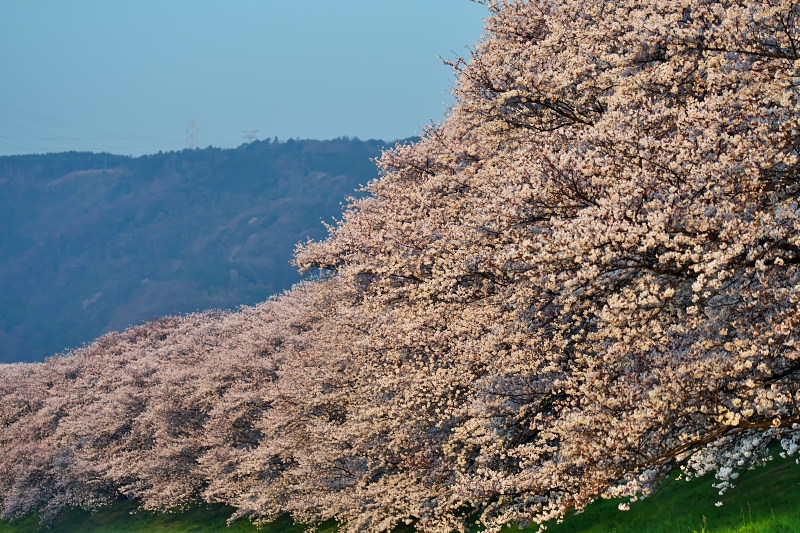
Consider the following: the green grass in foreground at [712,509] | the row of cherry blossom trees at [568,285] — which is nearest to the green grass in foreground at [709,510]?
the green grass in foreground at [712,509]

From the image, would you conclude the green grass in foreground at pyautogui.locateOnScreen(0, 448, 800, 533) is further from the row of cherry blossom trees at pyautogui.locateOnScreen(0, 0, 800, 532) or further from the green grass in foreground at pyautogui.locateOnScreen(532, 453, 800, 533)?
the row of cherry blossom trees at pyautogui.locateOnScreen(0, 0, 800, 532)

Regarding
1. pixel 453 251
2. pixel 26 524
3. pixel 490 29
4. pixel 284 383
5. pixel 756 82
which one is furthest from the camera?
pixel 26 524

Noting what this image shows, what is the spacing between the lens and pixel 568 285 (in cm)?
1087

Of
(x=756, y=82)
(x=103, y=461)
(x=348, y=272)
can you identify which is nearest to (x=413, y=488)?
(x=348, y=272)

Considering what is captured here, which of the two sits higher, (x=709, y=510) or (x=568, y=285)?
(x=568, y=285)

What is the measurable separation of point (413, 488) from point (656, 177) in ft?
46.7

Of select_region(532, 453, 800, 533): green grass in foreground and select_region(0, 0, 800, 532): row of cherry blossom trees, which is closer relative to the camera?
select_region(0, 0, 800, 532): row of cherry blossom trees

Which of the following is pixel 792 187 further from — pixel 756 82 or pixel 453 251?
pixel 453 251

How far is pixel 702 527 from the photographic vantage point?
13.4 m

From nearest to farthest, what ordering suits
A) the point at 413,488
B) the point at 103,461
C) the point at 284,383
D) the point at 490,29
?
the point at 413,488 → the point at 490,29 → the point at 284,383 → the point at 103,461

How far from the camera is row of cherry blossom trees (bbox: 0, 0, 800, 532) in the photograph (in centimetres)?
990

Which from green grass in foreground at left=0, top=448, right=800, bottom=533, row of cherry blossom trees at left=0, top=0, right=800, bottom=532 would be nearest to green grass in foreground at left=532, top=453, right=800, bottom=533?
green grass in foreground at left=0, top=448, right=800, bottom=533

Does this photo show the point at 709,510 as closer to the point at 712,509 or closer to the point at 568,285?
the point at 712,509

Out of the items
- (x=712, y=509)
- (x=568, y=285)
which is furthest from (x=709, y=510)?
(x=568, y=285)
